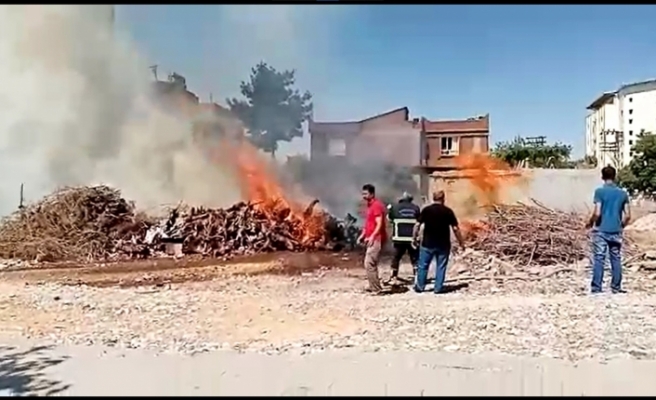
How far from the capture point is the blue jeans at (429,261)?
8852 mm

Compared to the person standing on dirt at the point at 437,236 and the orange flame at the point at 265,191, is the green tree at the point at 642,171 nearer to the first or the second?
the orange flame at the point at 265,191

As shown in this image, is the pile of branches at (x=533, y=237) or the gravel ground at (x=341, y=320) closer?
the gravel ground at (x=341, y=320)

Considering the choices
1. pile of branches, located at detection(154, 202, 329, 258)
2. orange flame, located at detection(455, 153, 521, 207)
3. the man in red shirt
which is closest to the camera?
the man in red shirt

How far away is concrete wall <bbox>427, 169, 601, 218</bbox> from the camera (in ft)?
60.3

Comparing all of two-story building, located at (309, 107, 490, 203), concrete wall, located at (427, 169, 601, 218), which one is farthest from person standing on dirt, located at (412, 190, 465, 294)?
two-story building, located at (309, 107, 490, 203)

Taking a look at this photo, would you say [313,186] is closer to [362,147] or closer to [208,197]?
[362,147]

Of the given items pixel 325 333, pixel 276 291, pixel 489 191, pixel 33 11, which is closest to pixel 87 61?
pixel 33 11

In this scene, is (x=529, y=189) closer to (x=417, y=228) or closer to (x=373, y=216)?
(x=417, y=228)

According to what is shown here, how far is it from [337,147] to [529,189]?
221 inches

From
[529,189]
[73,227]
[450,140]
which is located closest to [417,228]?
[73,227]

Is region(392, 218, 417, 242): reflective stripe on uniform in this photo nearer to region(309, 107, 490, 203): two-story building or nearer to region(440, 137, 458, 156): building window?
region(309, 107, 490, 203): two-story building

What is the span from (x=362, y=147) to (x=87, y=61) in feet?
30.0

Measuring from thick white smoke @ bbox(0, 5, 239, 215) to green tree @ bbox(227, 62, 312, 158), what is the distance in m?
2.24

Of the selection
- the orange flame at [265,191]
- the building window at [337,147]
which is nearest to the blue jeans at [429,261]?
the orange flame at [265,191]
